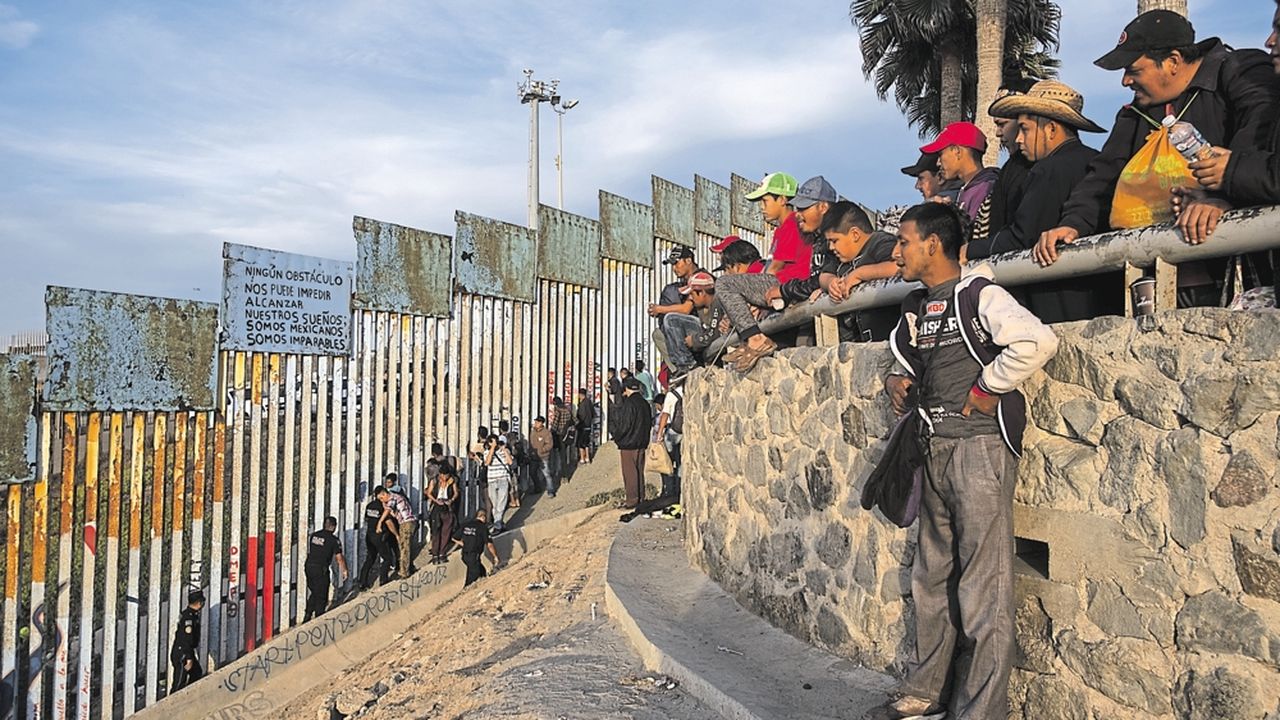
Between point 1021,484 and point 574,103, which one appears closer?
point 1021,484

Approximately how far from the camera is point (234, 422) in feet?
39.8

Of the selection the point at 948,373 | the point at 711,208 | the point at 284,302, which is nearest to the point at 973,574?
the point at 948,373

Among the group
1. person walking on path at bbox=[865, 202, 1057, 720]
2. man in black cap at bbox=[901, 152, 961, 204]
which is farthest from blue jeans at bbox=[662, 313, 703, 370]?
person walking on path at bbox=[865, 202, 1057, 720]

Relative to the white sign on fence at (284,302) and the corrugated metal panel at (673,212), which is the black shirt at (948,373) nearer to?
the white sign on fence at (284,302)

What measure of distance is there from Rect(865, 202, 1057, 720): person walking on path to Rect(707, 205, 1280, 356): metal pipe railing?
18cm

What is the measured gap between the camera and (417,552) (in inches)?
535

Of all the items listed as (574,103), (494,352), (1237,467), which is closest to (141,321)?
(494,352)

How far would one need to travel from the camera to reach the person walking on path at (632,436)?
10.2 metres

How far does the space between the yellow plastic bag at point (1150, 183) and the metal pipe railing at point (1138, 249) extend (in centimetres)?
17

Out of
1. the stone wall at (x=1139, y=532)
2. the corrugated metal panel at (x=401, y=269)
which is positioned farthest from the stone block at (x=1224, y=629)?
the corrugated metal panel at (x=401, y=269)

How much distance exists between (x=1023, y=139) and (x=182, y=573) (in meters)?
10.7

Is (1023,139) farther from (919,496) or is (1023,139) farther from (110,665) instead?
(110,665)

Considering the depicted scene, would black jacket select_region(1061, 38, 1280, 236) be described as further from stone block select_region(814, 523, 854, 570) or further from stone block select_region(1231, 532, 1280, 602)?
stone block select_region(814, 523, 854, 570)

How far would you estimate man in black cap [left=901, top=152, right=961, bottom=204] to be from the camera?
5.41 meters
